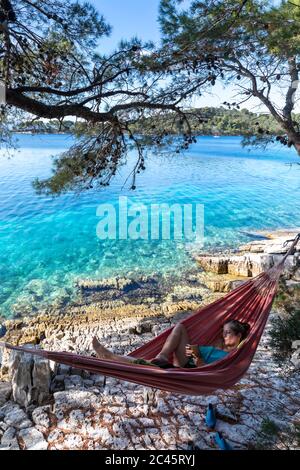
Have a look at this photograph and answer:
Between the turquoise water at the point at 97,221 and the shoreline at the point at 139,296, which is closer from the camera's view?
the shoreline at the point at 139,296

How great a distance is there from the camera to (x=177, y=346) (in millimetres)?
2141

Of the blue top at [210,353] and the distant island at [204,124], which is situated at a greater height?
the distant island at [204,124]

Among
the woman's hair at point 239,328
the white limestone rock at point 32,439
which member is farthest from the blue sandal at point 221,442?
the white limestone rock at point 32,439

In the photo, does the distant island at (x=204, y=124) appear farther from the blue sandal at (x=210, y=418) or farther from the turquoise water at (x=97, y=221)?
the blue sandal at (x=210, y=418)

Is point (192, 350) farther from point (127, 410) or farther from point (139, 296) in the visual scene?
point (139, 296)

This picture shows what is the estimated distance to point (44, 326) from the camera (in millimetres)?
4656

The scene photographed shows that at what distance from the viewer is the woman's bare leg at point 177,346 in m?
2.05

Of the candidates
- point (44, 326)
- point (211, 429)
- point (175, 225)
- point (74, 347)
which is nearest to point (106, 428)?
point (211, 429)

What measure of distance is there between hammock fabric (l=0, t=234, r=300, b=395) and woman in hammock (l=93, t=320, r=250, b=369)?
50mm

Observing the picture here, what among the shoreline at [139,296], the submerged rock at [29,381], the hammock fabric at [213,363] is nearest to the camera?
the hammock fabric at [213,363]

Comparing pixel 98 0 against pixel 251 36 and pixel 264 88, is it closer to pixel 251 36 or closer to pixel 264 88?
pixel 251 36

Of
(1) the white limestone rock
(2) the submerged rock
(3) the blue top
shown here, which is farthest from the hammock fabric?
(2) the submerged rock

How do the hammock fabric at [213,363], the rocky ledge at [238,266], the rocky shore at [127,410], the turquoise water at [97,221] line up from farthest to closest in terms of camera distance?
1. the turquoise water at [97,221]
2. the rocky ledge at [238,266]
3. the rocky shore at [127,410]
4. the hammock fabric at [213,363]
